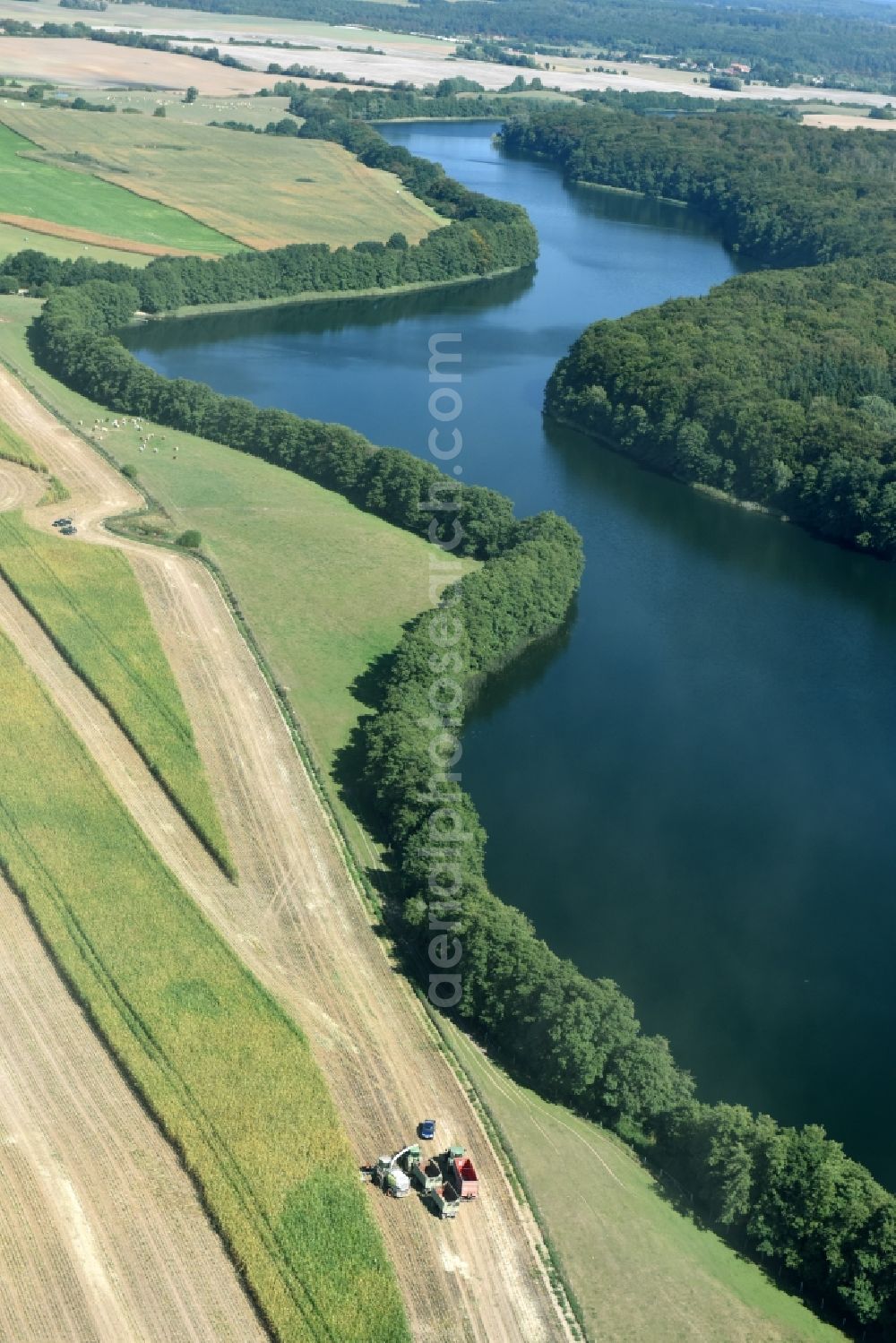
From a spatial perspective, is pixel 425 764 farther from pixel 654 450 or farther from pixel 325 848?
pixel 654 450

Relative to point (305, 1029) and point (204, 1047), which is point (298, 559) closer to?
point (305, 1029)

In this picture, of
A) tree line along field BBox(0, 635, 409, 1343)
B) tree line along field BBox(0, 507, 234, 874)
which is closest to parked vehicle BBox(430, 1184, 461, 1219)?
tree line along field BBox(0, 635, 409, 1343)

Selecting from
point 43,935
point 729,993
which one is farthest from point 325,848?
point 729,993

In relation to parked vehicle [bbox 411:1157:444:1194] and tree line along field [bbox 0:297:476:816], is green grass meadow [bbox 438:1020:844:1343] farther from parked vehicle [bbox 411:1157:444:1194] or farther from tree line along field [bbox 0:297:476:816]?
tree line along field [bbox 0:297:476:816]

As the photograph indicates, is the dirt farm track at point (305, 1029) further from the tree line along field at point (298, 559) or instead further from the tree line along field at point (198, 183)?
the tree line along field at point (198, 183)

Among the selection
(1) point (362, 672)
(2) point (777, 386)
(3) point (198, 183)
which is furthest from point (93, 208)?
(1) point (362, 672)
